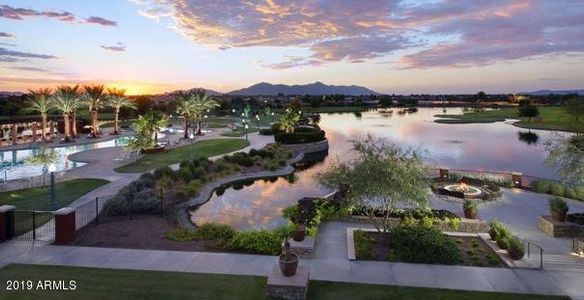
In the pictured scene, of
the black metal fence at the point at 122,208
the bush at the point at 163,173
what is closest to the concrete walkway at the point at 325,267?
the black metal fence at the point at 122,208

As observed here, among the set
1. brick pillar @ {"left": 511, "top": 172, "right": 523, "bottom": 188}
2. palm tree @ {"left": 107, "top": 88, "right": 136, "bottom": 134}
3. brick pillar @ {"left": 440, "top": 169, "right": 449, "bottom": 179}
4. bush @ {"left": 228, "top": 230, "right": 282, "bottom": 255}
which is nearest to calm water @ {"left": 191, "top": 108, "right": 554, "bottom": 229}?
brick pillar @ {"left": 440, "top": 169, "right": 449, "bottom": 179}

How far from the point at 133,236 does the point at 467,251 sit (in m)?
12.6

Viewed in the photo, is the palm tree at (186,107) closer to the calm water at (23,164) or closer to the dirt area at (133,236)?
the calm water at (23,164)

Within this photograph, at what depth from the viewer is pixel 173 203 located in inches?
938

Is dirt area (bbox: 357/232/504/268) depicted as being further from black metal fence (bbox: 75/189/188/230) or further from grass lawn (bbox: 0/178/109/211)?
grass lawn (bbox: 0/178/109/211)

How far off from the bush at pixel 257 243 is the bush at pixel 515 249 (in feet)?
25.4

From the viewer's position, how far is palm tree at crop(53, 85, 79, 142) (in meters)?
52.9

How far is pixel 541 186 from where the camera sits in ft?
84.6

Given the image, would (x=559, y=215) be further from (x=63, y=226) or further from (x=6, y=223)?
(x=6, y=223)

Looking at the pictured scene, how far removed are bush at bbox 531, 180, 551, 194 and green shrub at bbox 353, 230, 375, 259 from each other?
14738 millimetres

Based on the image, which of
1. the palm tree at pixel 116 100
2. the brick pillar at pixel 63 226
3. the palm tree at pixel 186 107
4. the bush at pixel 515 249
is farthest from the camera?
the palm tree at pixel 116 100

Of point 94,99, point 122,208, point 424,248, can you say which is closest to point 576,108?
point 424,248

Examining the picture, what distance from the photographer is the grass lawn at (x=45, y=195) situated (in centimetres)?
2184

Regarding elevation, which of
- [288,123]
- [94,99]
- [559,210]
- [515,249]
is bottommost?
[515,249]
